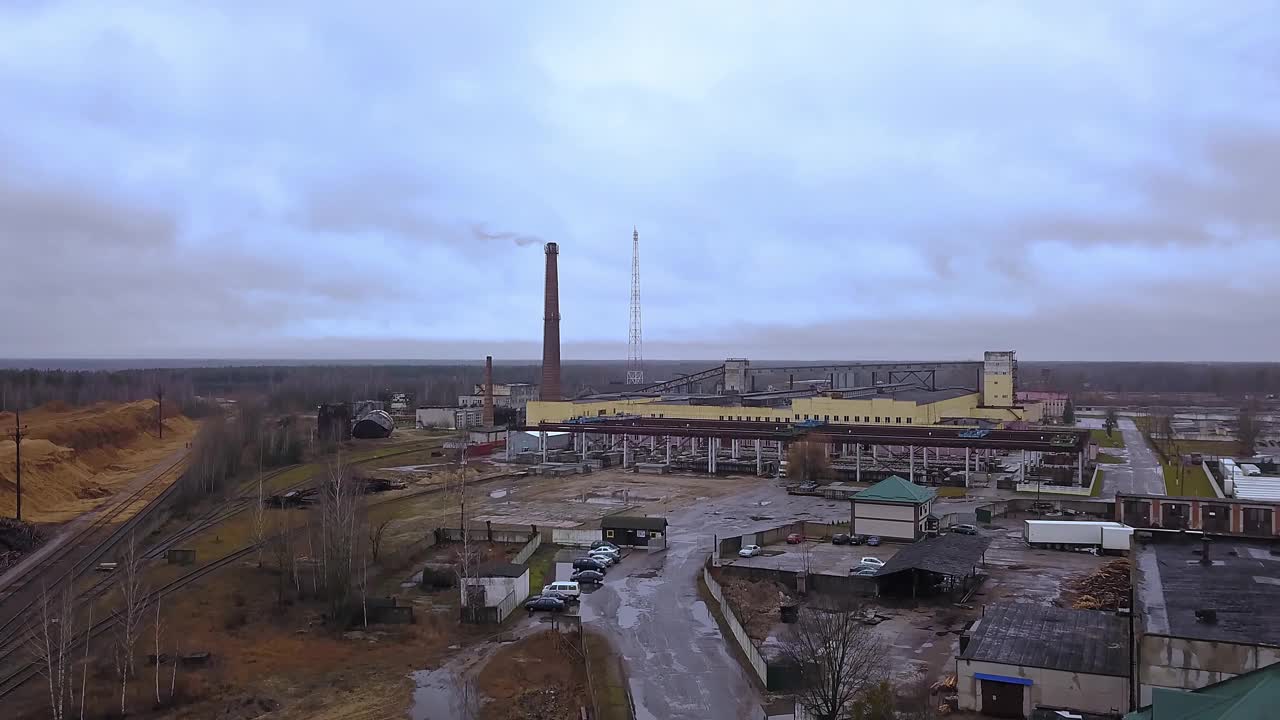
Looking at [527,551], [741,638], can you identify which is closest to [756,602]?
[741,638]

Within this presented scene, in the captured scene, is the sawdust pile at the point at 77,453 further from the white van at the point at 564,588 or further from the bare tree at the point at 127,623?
the white van at the point at 564,588

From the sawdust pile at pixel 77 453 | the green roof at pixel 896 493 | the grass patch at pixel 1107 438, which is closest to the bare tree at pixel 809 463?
the green roof at pixel 896 493

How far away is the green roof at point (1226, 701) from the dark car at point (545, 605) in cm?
1170

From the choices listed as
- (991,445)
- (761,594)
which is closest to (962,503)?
(991,445)

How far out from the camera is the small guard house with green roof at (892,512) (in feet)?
88.7

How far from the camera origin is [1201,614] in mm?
12953

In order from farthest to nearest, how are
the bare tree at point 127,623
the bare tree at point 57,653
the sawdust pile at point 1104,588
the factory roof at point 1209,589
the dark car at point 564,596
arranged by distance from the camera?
the dark car at point 564,596 → the sawdust pile at point 1104,588 → the bare tree at point 127,623 → the bare tree at point 57,653 → the factory roof at point 1209,589

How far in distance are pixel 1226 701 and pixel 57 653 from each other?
17.9m

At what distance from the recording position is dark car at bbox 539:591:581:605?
2011 cm

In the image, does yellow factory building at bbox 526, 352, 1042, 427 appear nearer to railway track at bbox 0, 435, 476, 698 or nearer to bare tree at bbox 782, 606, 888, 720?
railway track at bbox 0, 435, 476, 698

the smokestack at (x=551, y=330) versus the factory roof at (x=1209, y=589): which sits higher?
the smokestack at (x=551, y=330)

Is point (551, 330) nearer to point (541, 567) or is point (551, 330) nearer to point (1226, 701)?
point (541, 567)

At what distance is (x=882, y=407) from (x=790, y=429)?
6863 millimetres

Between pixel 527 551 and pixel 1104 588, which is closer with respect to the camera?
pixel 1104 588
